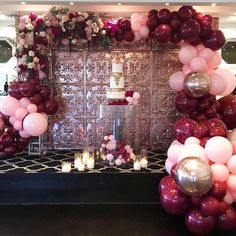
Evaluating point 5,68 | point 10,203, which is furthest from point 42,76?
point 5,68

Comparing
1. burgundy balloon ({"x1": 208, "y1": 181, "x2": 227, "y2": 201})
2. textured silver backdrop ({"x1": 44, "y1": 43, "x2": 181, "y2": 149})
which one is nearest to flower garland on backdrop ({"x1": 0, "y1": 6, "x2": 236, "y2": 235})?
textured silver backdrop ({"x1": 44, "y1": 43, "x2": 181, "y2": 149})

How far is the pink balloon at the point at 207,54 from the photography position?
4660mm

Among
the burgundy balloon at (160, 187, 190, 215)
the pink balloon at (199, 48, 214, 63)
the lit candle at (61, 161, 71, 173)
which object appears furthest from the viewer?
the pink balloon at (199, 48, 214, 63)

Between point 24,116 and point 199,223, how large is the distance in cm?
279

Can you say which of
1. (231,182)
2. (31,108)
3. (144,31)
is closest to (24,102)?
(31,108)

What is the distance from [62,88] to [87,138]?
3.04ft

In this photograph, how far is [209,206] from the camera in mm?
3219

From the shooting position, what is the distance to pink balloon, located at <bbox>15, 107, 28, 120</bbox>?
4.72m

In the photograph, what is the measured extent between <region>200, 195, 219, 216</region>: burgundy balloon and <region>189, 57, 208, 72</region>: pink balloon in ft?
6.56

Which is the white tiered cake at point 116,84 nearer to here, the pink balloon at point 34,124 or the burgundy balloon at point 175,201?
the pink balloon at point 34,124

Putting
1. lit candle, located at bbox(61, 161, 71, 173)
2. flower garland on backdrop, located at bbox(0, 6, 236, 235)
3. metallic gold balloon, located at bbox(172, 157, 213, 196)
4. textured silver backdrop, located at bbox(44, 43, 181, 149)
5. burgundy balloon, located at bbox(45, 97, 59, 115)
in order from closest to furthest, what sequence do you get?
metallic gold balloon, located at bbox(172, 157, 213, 196) → lit candle, located at bbox(61, 161, 71, 173) → flower garland on backdrop, located at bbox(0, 6, 236, 235) → burgundy balloon, located at bbox(45, 97, 59, 115) → textured silver backdrop, located at bbox(44, 43, 181, 149)

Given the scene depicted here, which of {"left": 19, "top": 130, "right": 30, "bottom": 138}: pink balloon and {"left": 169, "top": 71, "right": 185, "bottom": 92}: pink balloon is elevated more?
{"left": 169, "top": 71, "right": 185, "bottom": 92}: pink balloon

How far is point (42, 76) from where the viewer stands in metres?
5.08

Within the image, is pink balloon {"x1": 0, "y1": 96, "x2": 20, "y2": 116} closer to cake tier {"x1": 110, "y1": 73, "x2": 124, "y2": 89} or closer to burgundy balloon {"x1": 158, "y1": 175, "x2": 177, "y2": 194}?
cake tier {"x1": 110, "y1": 73, "x2": 124, "y2": 89}
